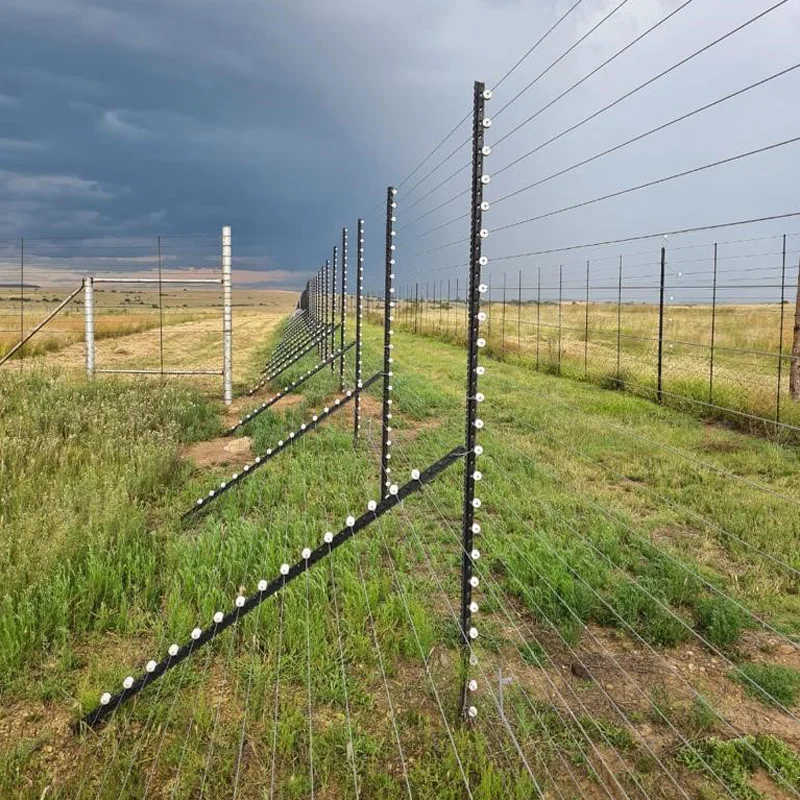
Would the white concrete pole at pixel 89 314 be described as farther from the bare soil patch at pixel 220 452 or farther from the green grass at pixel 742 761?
the green grass at pixel 742 761

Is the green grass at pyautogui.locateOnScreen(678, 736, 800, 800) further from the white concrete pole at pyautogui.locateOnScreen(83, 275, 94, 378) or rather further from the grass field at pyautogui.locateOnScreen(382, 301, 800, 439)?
the white concrete pole at pyautogui.locateOnScreen(83, 275, 94, 378)

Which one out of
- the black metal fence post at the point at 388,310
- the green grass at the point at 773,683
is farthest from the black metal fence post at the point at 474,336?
the black metal fence post at the point at 388,310

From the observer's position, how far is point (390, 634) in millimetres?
3527

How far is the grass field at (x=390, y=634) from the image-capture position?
2713mm

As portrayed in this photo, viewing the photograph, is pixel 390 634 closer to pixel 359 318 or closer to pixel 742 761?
pixel 742 761

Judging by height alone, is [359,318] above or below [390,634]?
above

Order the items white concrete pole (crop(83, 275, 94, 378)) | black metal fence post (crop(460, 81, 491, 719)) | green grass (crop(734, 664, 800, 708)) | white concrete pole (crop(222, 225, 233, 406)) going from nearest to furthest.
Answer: black metal fence post (crop(460, 81, 491, 719)) → green grass (crop(734, 664, 800, 708)) → white concrete pole (crop(222, 225, 233, 406)) → white concrete pole (crop(83, 275, 94, 378))

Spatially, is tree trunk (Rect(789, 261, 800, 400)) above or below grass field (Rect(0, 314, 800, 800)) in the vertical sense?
above

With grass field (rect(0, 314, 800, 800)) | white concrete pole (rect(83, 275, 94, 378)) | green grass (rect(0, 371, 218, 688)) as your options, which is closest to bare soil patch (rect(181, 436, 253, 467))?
green grass (rect(0, 371, 218, 688))

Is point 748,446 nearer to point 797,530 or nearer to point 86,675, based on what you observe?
point 797,530

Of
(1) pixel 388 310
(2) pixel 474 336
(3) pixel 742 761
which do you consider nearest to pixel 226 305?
(1) pixel 388 310

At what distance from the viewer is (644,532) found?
5.41 metres

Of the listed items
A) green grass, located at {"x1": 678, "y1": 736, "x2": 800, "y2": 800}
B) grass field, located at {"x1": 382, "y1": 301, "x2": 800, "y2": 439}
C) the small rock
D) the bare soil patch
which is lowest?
green grass, located at {"x1": 678, "y1": 736, "x2": 800, "y2": 800}

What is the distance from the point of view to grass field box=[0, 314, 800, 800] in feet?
8.90
